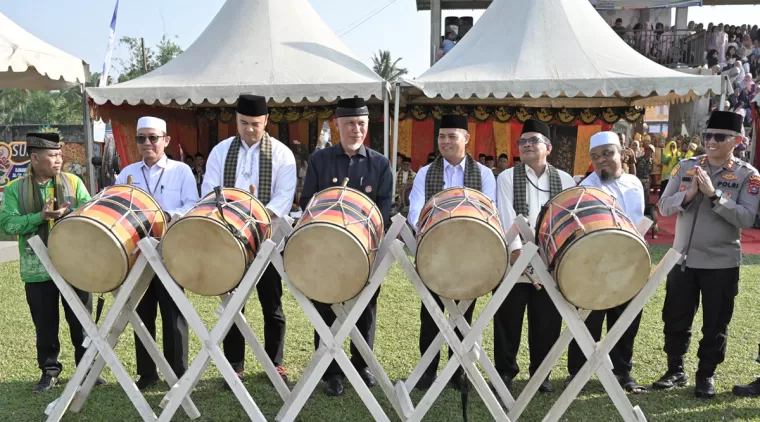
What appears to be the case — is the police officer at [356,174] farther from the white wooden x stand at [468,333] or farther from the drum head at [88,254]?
the drum head at [88,254]

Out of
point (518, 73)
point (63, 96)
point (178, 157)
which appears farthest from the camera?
point (63, 96)

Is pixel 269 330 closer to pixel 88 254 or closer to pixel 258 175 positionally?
pixel 258 175

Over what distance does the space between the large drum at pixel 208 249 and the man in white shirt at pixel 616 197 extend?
6.83 feet

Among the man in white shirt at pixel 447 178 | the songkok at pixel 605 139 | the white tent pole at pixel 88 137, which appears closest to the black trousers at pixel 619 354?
the man in white shirt at pixel 447 178

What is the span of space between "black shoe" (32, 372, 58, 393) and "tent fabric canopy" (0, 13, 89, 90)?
3553mm

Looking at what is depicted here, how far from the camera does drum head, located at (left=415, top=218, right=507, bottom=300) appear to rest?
258 cm

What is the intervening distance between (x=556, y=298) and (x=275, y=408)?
5.93 feet

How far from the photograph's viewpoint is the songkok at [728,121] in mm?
3320

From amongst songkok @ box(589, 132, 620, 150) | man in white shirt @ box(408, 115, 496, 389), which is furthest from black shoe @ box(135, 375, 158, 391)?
songkok @ box(589, 132, 620, 150)

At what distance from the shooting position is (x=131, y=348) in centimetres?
435

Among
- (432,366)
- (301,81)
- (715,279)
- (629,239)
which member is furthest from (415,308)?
(301,81)

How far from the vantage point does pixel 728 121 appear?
10.9 feet

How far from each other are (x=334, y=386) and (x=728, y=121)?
2.86 metres

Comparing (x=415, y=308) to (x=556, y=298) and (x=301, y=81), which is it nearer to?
(x=556, y=298)
